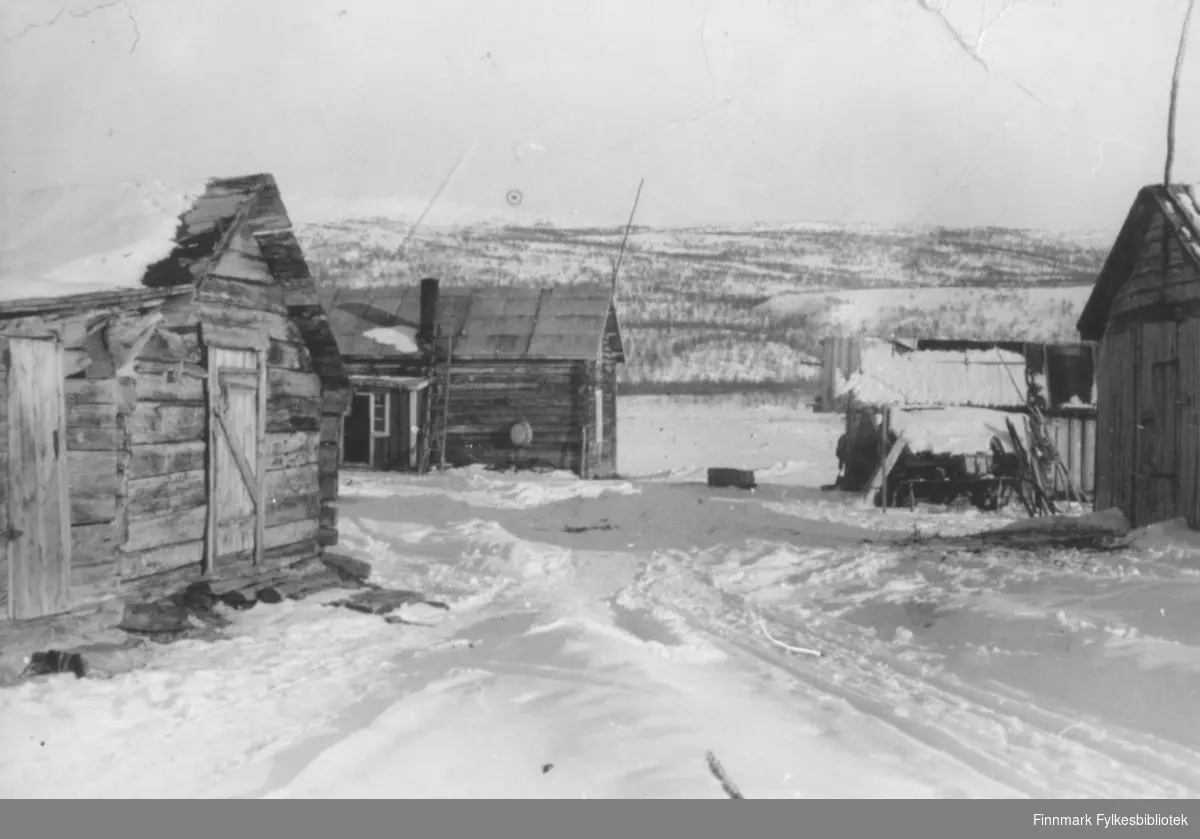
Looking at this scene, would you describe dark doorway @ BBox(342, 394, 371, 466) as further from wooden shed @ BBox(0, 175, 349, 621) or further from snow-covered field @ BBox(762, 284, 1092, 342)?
wooden shed @ BBox(0, 175, 349, 621)

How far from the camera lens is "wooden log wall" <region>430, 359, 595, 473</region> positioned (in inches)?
909

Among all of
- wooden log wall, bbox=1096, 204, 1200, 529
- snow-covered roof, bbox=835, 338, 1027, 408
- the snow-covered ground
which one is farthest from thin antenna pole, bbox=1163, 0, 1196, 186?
snow-covered roof, bbox=835, 338, 1027, 408

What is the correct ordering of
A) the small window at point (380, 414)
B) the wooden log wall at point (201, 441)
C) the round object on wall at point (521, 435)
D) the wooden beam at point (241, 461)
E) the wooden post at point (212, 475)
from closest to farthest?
the wooden log wall at point (201, 441) < the wooden post at point (212, 475) < the wooden beam at point (241, 461) < the round object on wall at point (521, 435) < the small window at point (380, 414)

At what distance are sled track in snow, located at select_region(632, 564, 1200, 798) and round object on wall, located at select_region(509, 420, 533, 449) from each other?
16.2 m

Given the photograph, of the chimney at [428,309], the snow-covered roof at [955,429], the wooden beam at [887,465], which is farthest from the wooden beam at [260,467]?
the chimney at [428,309]

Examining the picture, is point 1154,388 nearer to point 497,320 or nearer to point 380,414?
point 497,320

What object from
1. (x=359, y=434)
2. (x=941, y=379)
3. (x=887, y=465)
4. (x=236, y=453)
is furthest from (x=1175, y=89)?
(x=359, y=434)

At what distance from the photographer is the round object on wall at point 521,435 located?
22859mm

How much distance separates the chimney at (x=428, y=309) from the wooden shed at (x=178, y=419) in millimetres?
13949

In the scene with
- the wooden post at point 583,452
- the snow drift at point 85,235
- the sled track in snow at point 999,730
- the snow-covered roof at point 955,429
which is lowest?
the sled track in snow at point 999,730

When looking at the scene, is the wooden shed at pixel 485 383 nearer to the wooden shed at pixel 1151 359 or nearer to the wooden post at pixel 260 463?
the wooden shed at pixel 1151 359

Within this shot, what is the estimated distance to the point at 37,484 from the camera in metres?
6.18
